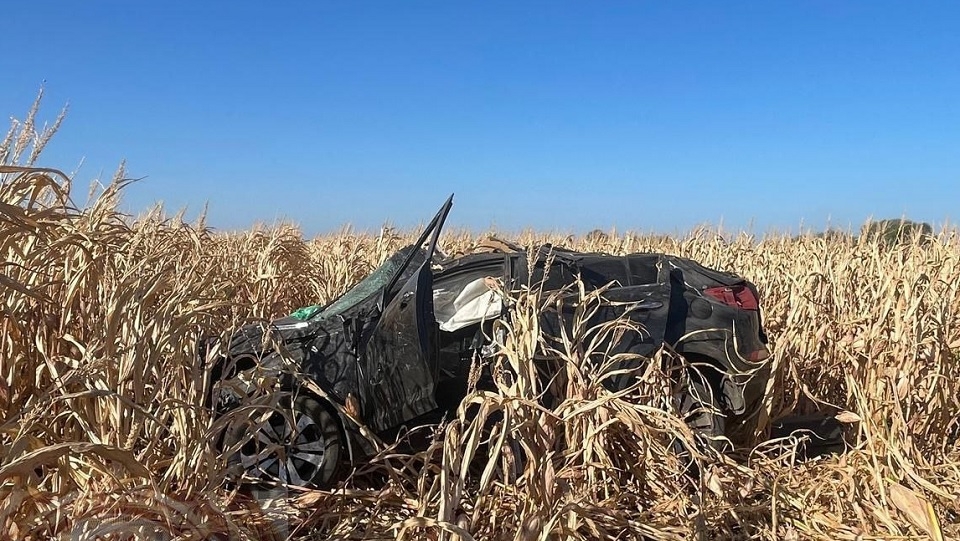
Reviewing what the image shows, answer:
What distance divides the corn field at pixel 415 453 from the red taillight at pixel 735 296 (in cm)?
40

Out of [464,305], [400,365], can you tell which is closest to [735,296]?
[464,305]

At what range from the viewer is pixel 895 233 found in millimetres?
9547

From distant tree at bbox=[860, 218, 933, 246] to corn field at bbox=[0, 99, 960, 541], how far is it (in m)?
4.21

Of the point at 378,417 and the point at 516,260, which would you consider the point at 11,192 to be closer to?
the point at 378,417

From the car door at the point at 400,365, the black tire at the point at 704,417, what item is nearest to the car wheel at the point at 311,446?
the car door at the point at 400,365

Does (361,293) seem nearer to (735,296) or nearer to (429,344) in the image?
(429,344)

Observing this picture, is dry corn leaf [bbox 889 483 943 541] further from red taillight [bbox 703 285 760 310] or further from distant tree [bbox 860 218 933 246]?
distant tree [bbox 860 218 933 246]

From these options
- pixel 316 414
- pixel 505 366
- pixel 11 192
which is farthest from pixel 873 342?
pixel 11 192

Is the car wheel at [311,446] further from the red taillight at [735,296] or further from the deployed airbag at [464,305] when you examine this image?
the red taillight at [735,296]

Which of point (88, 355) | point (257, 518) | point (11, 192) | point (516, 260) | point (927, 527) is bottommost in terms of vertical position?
point (257, 518)

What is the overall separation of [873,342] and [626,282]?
4.91ft

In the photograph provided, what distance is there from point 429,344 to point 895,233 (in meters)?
8.61

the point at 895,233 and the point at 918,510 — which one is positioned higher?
the point at 895,233

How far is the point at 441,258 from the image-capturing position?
18.2 ft
